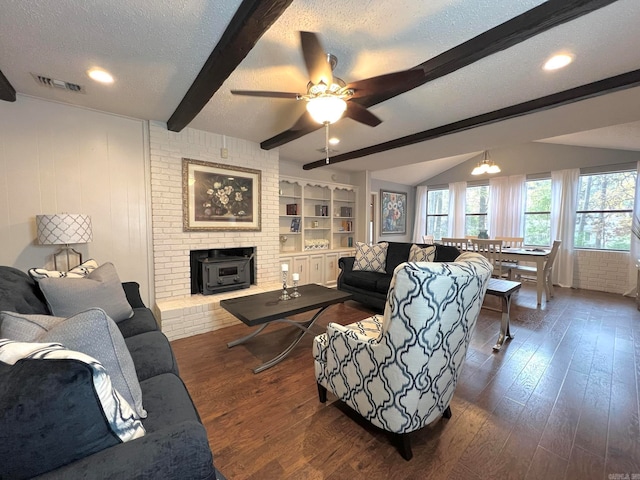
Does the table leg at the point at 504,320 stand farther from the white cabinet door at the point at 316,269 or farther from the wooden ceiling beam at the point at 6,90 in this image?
the wooden ceiling beam at the point at 6,90

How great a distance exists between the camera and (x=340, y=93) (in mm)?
Answer: 1845

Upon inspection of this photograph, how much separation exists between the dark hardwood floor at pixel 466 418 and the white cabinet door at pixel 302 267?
187cm

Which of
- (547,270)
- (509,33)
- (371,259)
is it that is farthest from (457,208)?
(509,33)

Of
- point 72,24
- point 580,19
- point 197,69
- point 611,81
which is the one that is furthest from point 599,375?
point 72,24

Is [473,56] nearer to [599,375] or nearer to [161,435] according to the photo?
[161,435]

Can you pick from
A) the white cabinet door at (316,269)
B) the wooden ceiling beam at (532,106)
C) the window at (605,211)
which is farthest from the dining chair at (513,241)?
the white cabinet door at (316,269)

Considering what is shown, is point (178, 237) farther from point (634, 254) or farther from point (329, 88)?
point (634, 254)

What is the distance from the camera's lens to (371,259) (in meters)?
4.02

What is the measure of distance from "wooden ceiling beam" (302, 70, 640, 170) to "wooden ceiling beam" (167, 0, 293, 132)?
2.35 m

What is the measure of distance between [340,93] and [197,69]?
1.11 m

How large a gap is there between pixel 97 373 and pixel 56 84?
2.73 m

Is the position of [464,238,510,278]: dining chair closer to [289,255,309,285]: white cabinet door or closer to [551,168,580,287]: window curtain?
[551,168,580,287]: window curtain

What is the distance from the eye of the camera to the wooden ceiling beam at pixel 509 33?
1361 mm

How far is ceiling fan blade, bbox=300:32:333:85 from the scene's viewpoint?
4.78ft
